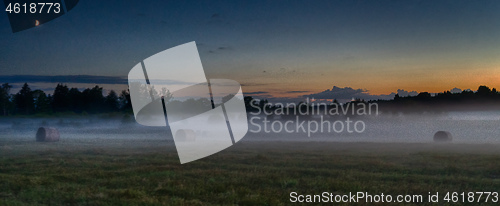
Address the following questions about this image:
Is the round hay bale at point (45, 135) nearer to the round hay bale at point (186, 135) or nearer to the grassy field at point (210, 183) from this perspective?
the round hay bale at point (186, 135)

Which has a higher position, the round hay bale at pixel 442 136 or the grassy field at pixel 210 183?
the grassy field at pixel 210 183

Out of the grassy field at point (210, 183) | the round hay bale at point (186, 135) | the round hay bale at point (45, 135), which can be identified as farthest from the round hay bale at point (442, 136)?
the round hay bale at point (45, 135)

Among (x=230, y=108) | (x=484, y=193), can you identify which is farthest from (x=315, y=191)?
Result: (x=230, y=108)

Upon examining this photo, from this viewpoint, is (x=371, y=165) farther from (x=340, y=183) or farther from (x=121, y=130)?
(x=121, y=130)

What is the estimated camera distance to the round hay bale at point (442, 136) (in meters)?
51.5

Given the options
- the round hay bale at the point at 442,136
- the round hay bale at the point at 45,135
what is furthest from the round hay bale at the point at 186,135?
the round hay bale at the point at 442,136

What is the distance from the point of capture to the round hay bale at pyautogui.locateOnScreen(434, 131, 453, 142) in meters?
51.5

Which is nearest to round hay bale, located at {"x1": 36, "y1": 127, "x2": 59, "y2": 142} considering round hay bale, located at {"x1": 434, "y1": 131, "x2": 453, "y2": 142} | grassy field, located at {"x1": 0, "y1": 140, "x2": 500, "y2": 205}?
grassy field, located at {"x1": 0, "y1": 140, "x2": 500, "y2": 205}

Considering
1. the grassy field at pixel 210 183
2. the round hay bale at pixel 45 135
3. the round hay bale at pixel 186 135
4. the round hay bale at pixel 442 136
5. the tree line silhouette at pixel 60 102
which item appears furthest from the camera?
the tree line silhouette at pixel 60 102

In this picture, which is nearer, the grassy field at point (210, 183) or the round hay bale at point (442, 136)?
the grassy field at point (210, 183)

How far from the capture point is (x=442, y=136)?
52125mm

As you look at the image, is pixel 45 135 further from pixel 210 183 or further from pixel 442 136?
pixel 442 136

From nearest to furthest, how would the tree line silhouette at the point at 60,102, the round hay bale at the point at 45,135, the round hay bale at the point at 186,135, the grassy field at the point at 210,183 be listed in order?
the grassy field at the point at 210,183 → the round hay bale at the point at 45,135 → the round hay bale at the point at 186,135 → the tree line silhouette at the point at 60,102

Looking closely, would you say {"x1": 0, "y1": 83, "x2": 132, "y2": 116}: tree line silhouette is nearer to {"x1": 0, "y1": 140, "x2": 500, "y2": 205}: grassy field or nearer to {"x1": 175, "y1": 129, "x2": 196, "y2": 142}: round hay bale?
{"x1": 175, "y1": 129, "x2": 196, "y2": 142}: round hay bale
